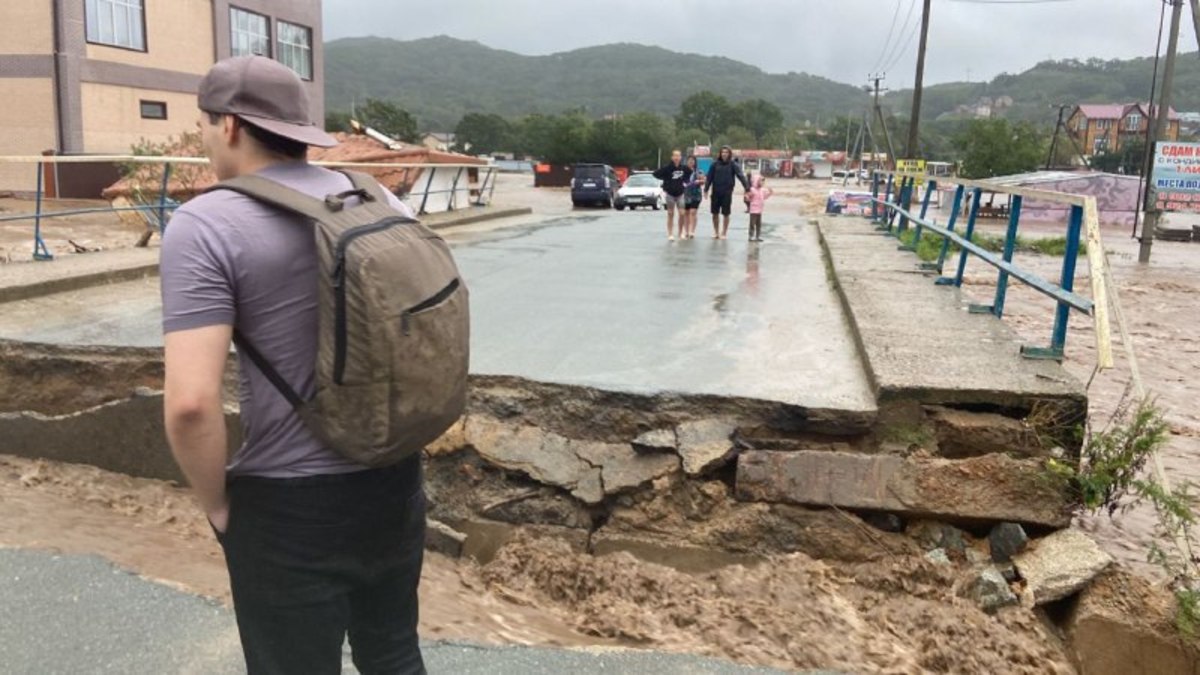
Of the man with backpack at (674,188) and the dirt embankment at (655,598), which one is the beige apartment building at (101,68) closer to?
the man with backpack at (674,188)

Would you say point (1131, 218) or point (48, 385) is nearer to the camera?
point (48, 385)

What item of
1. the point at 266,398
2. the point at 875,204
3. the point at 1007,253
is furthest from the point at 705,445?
the point at 875,204

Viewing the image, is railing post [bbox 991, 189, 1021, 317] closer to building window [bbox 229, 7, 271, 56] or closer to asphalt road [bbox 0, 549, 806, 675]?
asphalt road [bbox 0, 549, 806, 675]

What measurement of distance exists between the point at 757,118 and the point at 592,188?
12129 cm

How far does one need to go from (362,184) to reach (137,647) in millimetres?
1831

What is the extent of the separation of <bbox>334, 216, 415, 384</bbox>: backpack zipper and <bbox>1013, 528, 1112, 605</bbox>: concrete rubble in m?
3.07

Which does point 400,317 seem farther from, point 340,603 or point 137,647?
point 137,647

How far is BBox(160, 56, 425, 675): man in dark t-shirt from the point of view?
1.68 metres

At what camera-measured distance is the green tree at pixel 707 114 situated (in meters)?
140

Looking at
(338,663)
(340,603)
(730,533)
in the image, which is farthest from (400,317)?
(730,533)

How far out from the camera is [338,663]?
1953 mm

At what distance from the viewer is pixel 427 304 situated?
1.81 m

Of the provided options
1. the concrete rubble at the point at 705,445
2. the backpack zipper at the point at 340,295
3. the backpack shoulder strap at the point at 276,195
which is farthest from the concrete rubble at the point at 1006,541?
the backpack shoulder strap at the point at 276,195

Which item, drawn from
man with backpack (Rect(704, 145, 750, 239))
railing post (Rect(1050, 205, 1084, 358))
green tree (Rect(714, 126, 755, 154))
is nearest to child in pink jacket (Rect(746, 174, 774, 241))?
man with backpack (Rect(704, 145, 750, 239))
